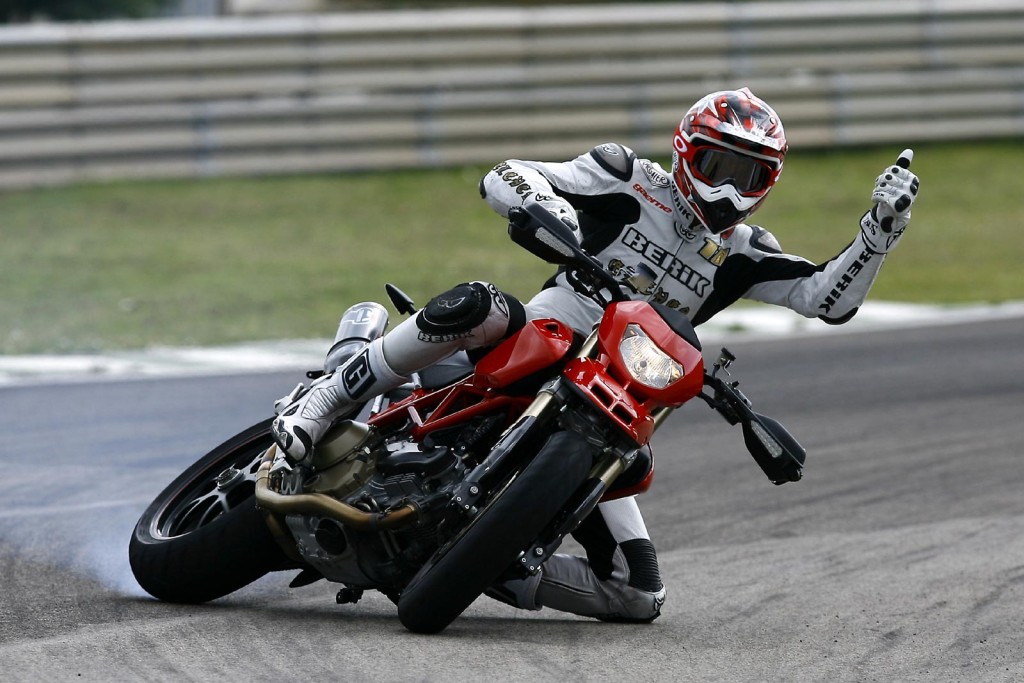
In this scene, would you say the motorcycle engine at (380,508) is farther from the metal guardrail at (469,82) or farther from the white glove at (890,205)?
the metal guardrail at (469,82)

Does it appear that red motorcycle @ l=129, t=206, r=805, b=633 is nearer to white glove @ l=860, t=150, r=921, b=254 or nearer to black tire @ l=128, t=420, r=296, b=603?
black tire @ l=128, t=420, r=296, b=603

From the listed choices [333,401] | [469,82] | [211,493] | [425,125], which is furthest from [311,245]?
[333,401]

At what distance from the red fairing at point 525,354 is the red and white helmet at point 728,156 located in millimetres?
690

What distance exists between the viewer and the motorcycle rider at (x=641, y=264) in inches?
185

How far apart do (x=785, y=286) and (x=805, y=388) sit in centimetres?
457

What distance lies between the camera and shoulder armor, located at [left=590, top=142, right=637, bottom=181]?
5.08 meters

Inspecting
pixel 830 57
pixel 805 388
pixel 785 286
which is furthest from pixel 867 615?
pixel 830 57

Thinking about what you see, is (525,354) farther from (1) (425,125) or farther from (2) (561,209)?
(1) (425,125)

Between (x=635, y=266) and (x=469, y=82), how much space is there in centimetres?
1244

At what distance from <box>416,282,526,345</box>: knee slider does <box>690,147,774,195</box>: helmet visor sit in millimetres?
806

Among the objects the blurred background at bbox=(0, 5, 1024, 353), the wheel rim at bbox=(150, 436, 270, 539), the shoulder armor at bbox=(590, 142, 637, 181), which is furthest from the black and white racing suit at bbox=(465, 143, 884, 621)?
the blurred background at bbox=(0, 5, 1024, 353)

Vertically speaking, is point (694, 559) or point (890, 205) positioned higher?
point (890, 205)

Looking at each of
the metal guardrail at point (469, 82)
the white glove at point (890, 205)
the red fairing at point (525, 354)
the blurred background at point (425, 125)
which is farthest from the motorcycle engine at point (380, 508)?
the metal guardrail at point (469, 82)

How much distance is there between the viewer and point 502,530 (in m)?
4.20
